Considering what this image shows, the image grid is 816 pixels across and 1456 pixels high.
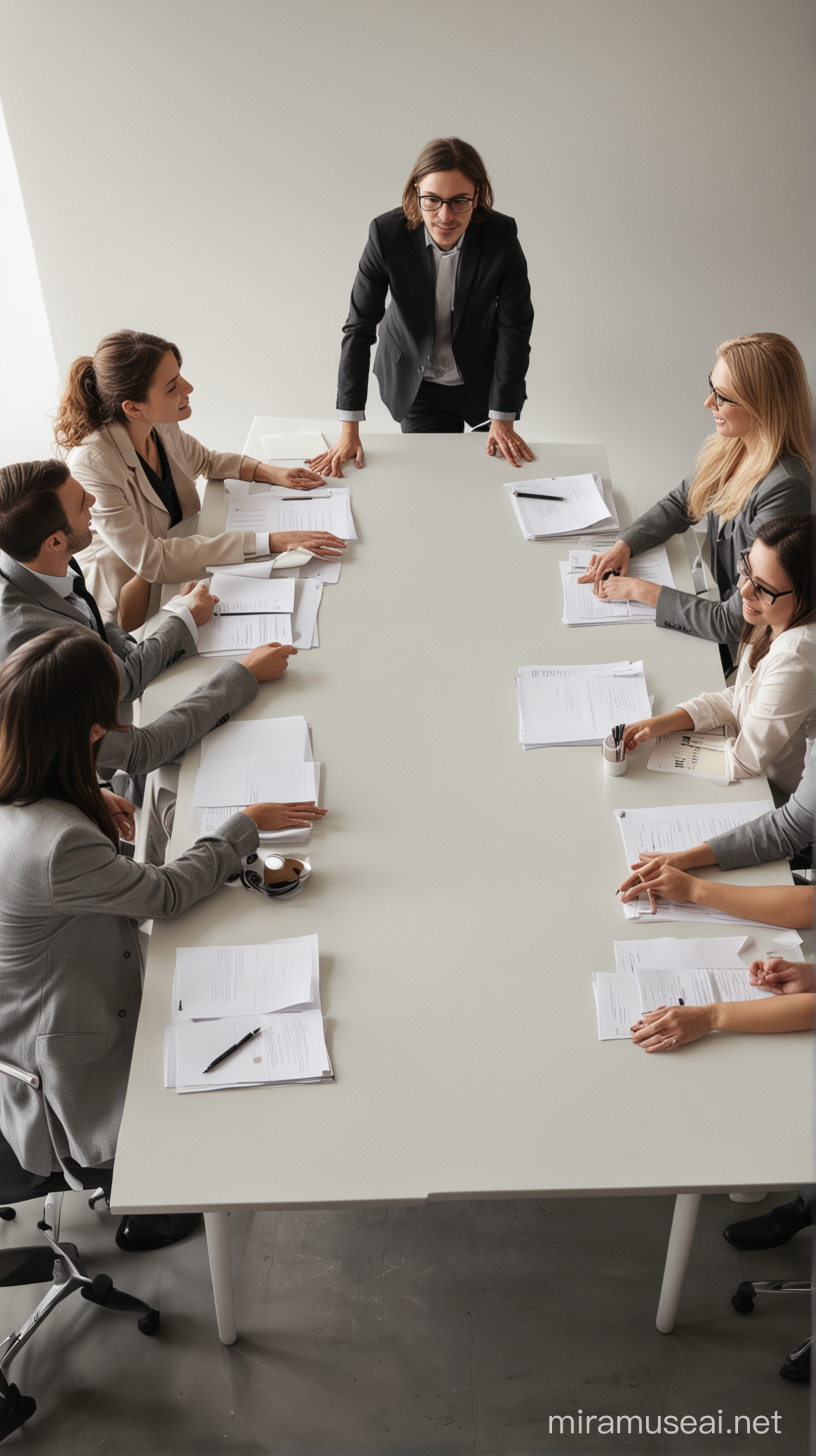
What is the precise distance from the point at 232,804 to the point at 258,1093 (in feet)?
2.20

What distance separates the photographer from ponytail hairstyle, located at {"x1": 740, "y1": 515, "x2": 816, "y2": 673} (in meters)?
2.27

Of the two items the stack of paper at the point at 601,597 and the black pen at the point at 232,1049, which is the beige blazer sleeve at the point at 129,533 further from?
the black pen at the point at 232,1049

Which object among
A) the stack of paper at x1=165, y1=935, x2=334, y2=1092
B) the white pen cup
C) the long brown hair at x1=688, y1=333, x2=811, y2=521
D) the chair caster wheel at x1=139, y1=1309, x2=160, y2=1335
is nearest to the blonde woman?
the long brown hair at x1=688, y1=333, x2=811, y2=521

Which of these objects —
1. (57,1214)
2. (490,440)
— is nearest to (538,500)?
(490,440)

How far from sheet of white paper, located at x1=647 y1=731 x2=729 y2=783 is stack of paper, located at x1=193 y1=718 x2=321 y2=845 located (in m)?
0.74

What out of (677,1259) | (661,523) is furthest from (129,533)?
(677,1259)

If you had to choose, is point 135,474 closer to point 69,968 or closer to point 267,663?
point 267,663

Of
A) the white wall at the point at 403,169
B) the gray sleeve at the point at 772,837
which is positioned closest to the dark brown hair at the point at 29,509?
the gray sleeve at the point at 772,837

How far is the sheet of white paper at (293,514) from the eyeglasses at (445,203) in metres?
0.83

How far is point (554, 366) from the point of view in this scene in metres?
4.55

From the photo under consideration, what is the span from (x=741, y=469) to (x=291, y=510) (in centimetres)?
124

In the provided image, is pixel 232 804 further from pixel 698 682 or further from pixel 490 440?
pixel 490 440

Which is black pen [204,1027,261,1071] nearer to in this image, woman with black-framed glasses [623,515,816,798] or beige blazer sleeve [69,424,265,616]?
woman with black-framed glasses [623,515,816,798]

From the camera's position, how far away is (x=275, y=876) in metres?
2.10
